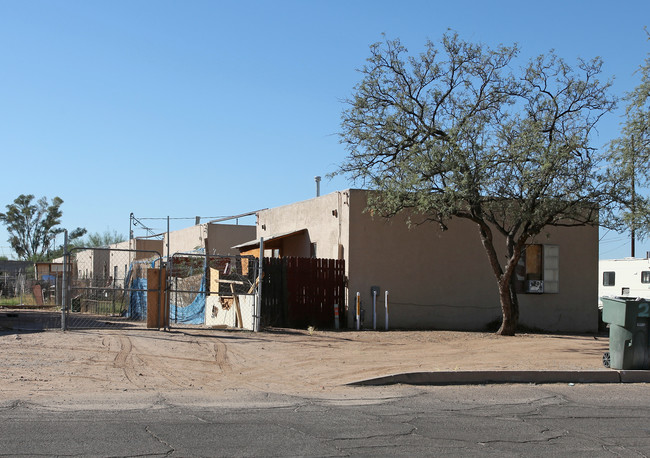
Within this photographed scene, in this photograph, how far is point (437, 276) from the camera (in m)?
22.7

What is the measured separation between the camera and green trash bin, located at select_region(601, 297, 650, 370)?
12773 millimetres

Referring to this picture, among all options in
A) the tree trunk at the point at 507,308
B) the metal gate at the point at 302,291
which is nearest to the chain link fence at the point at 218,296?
the metal gate at the point at 302,291

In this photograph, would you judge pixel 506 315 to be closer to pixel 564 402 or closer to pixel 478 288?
pixel 478 288

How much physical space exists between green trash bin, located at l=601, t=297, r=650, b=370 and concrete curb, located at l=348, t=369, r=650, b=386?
272 mm

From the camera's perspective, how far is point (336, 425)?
8141 mm

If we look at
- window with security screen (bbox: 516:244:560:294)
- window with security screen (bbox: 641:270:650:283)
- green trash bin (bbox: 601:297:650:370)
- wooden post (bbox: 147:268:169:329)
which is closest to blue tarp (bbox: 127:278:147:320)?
wooden post (bbox: 147:268:169:329)

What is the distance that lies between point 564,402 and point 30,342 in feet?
36.7

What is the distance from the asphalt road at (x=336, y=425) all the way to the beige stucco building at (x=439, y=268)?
36.1 ft

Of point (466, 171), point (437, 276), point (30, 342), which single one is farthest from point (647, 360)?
point (30, 342)

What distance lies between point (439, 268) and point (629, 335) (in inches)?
396

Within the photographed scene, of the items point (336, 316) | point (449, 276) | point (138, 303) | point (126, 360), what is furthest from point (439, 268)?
point (126, 360)

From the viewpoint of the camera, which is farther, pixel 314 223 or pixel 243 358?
pixel 314 223

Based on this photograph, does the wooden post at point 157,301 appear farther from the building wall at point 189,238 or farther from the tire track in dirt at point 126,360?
the building wall at point 189,238

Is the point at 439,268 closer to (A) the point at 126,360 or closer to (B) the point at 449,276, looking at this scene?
(B) the point at 449,276
